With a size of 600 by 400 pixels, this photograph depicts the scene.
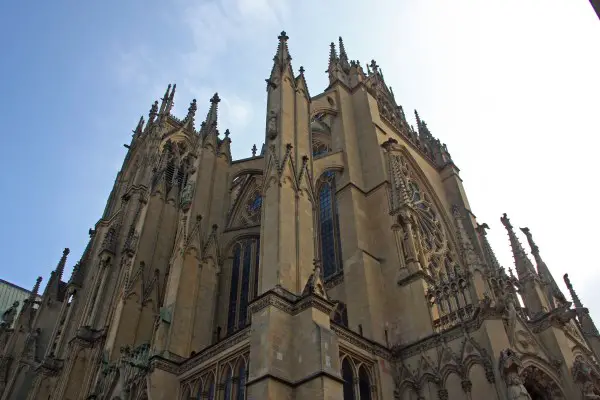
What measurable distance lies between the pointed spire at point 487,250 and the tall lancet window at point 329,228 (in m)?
5.71

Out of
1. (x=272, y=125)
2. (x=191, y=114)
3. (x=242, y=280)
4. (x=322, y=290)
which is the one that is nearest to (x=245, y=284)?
(x=242, y=280)

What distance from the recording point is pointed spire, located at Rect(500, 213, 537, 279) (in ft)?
63.2

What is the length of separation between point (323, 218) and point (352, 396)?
8.94 metres

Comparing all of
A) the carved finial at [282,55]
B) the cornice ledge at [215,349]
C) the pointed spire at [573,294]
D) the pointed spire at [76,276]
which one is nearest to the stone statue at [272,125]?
the carved finial at [282,55]

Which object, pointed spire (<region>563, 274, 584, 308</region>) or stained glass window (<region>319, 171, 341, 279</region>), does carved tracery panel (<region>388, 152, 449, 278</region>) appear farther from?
pointed spire (<region>563, 274, 584, 308</region>)

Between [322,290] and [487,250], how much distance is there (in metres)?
12.1

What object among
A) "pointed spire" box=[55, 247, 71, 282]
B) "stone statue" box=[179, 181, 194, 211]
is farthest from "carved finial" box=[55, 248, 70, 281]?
"stone statue" box=[179, 181, 194, 211]

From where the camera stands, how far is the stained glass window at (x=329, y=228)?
777 inches

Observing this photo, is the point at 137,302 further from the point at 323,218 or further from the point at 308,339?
the point at 308,339

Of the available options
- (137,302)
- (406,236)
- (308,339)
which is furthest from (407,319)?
(137,302)

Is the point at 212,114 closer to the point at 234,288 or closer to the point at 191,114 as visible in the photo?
the point at 234,288

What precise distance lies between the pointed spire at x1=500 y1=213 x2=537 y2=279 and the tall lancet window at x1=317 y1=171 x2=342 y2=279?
21.5 feet

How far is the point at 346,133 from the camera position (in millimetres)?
22516

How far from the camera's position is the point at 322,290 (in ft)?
45.4
